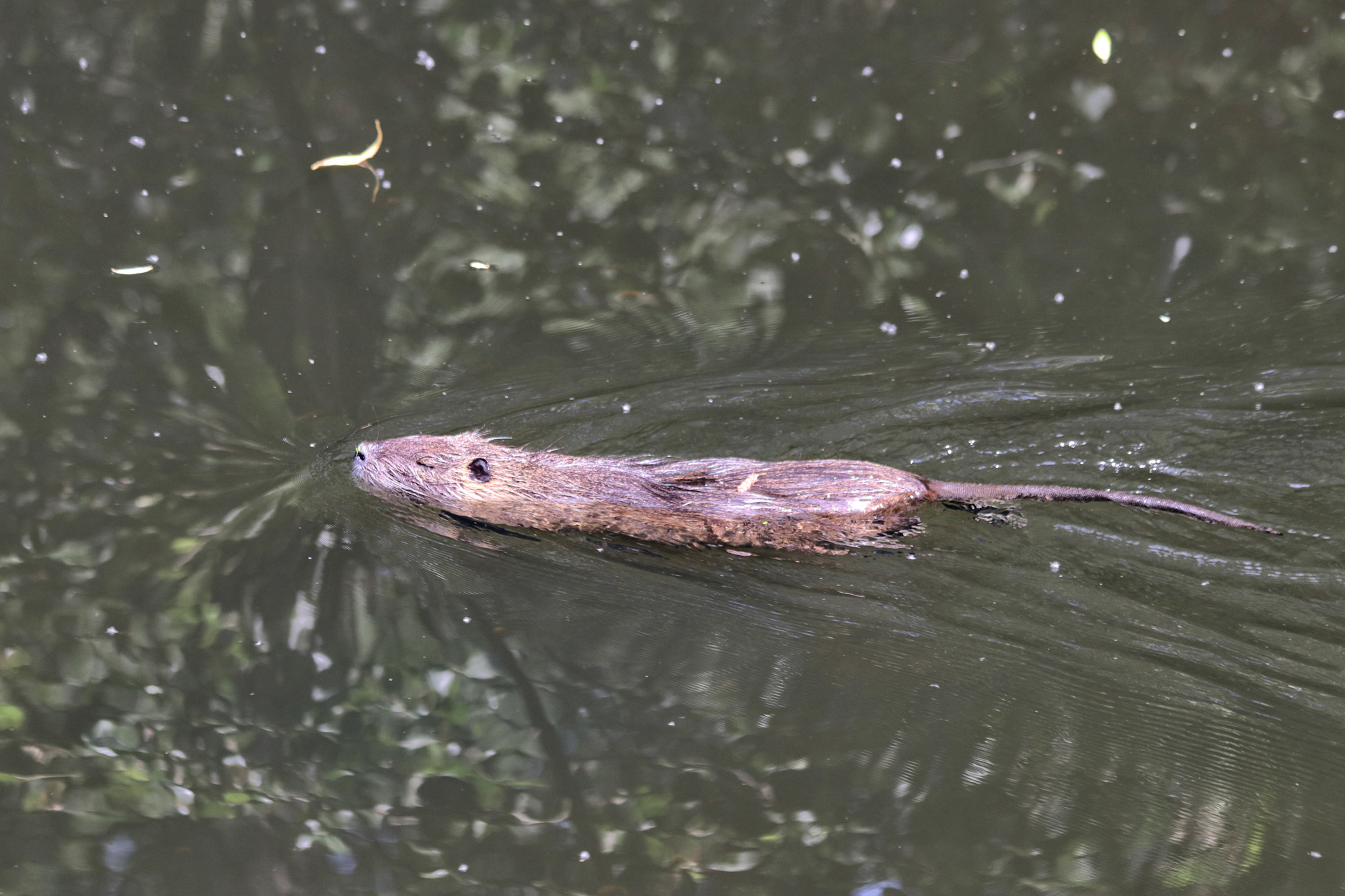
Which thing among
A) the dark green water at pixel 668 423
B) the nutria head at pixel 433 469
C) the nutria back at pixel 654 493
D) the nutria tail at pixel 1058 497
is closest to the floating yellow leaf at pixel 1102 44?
the dark green water at pixel 668 423

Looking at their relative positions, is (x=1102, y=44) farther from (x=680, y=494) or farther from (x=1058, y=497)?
(x=680, y=494)

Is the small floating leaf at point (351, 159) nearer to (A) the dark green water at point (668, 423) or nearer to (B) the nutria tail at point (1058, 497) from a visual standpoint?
(A) the dark green water at point (668, 423)

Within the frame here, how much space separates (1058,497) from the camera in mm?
2900

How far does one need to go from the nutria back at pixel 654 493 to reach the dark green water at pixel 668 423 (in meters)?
0.21

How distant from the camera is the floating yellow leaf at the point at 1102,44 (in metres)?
3.46

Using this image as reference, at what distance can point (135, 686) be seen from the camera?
3.40 meters

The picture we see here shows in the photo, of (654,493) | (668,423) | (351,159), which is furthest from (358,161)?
(654,493)

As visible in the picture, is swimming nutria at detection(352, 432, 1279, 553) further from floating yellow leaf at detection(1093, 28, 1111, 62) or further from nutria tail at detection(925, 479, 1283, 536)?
floating yellow leaf at detection(1093, 28, 1111, 62)

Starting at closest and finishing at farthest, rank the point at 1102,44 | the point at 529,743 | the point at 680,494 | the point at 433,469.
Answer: the point at 680,494, the point at 433,469, the point at 529,743, the point at 1102,44

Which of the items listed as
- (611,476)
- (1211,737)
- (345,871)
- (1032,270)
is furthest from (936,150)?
(345,871)

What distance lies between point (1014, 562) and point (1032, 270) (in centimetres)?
113

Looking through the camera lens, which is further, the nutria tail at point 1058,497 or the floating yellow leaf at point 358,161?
the floating yellow leaf at point 358,161

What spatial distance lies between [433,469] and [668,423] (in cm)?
87

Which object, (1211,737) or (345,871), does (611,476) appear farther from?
(1211,737)
